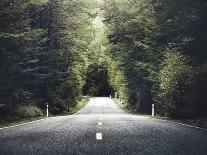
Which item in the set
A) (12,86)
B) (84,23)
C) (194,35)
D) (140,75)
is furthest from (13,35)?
(84,23)

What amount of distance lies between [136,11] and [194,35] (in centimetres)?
1649

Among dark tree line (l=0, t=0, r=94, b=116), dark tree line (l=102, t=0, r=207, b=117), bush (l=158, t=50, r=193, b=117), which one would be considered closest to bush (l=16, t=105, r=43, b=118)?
dark tree line (l=0, t=0, r=94, b=116)

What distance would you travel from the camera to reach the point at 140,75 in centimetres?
3666

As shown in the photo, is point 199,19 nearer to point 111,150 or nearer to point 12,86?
point 111,150

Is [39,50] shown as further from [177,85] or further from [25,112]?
[177,85]

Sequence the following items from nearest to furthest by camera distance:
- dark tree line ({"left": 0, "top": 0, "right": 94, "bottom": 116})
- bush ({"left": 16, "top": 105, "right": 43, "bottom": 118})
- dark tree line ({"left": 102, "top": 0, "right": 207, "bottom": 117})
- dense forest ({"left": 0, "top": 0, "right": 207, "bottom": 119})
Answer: dark tree line ({"left": 102, "top": 0, "right": 207, "bottom": 117})
dense forest ({"left": 0, "top": 0, "right": 207, "bottom": 119})
dark tree line ({"left": 0, "top": 0, "right": 94, "bottom": 116})
bush ({"left": 16, "top": 105, "right": 43, "bottom": 118})

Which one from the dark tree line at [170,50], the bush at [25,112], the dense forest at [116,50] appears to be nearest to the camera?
the dark tree line at [170,50]

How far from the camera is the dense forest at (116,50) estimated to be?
60.8ft

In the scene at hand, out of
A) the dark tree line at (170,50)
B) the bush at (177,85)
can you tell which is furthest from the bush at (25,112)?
the bush at (177,85)

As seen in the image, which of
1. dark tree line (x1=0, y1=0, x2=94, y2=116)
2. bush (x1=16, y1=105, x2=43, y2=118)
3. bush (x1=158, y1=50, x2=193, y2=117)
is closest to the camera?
bush (x1=158, y1=50, x2=193, y2=117)

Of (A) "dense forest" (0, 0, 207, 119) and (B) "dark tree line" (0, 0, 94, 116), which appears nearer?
(A) "dense forest" (0, 0, 207, 119)

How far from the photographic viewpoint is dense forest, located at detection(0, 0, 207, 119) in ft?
60.8

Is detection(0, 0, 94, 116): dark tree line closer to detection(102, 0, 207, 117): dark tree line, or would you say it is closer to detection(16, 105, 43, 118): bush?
detection(16, 105, 43, 118): bush

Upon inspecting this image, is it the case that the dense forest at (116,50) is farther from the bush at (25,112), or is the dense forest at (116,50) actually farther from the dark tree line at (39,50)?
the bush at (25,112)
